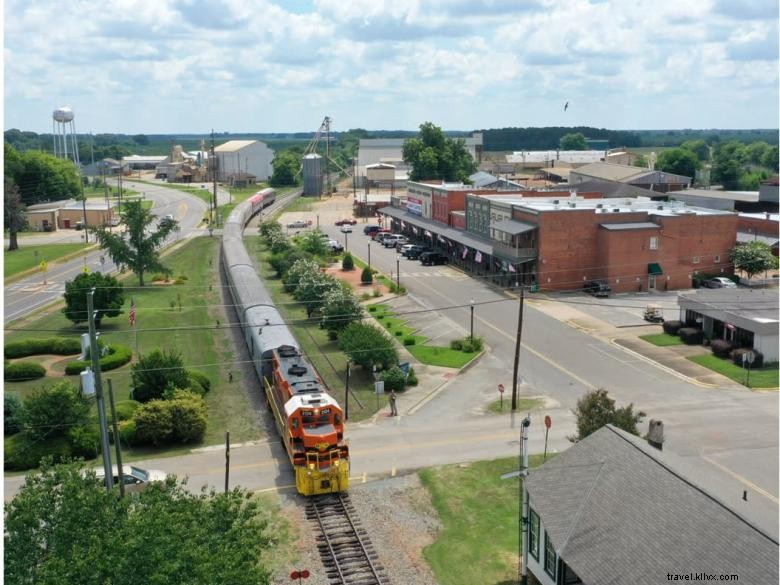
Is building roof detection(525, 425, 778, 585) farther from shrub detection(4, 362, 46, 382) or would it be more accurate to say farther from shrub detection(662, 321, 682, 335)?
shrub detection(4, 362, 46, 382)

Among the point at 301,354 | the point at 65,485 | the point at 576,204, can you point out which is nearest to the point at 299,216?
the point at 576,204

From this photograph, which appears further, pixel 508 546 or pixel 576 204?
pixel 576 204

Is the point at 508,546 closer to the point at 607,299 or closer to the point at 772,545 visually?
the point at 772,545

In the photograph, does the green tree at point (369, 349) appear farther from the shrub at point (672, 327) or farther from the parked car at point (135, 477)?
the shrub at point (672, 327)

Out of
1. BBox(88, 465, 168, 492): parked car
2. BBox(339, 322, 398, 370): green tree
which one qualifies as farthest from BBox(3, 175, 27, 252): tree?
BBox(88, 465, 168, 492): parked car

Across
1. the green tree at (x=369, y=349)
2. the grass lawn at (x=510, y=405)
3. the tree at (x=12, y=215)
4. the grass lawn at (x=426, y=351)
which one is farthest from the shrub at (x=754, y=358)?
the tree at (x=12, y=215)

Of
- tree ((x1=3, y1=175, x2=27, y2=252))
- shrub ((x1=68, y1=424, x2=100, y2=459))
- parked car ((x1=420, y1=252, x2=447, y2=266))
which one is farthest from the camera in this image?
tree ((x1=3, y1=175, x2=27, y2=252))

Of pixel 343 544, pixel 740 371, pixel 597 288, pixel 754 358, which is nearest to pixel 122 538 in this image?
→ pixel 343 544
